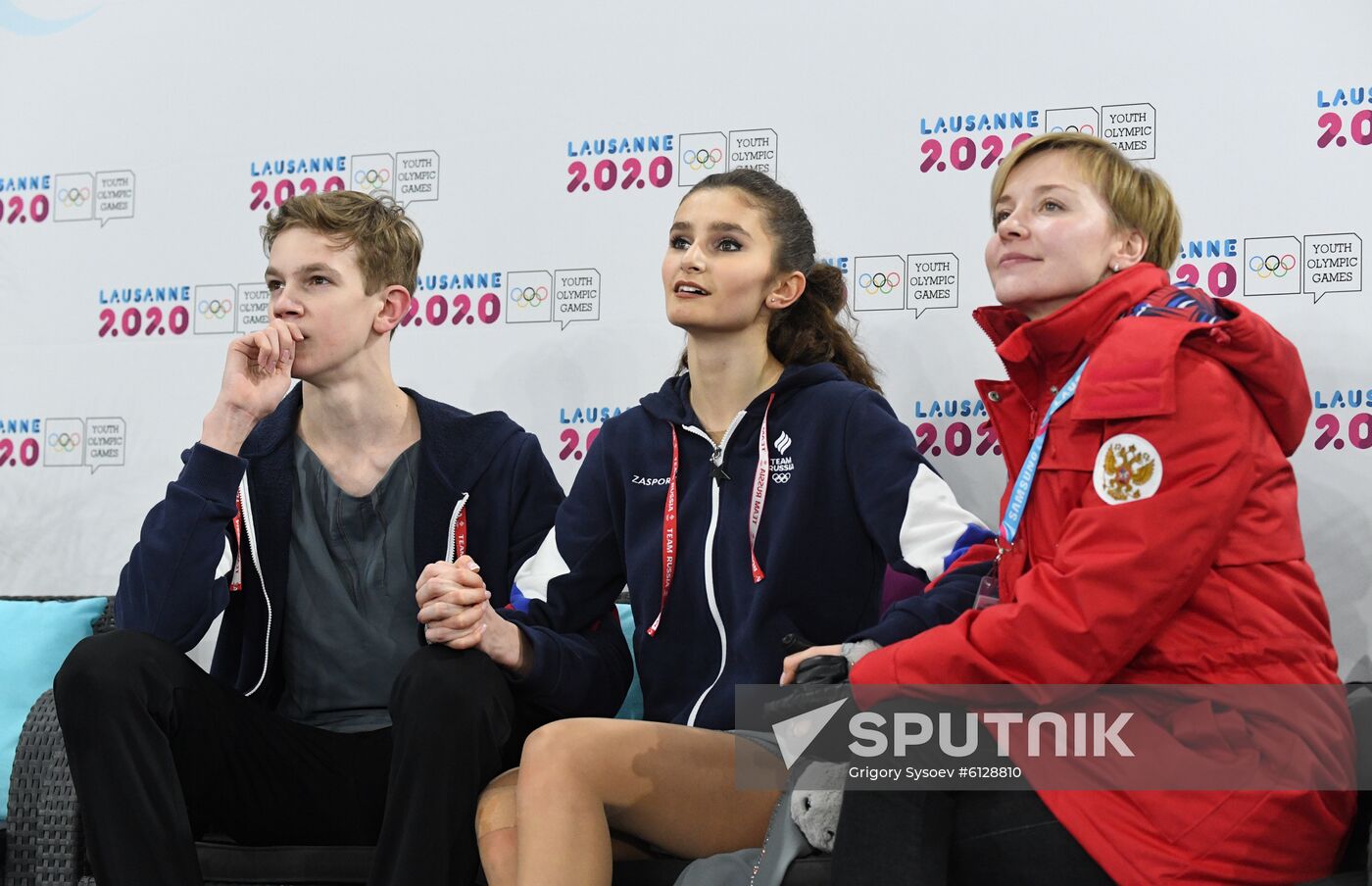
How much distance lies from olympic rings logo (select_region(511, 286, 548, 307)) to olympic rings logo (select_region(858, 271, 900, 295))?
69 centimetres

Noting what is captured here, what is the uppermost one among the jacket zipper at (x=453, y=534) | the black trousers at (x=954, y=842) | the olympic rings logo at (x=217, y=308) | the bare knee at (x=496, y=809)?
the olympic rings logo at (x=217, y=308)

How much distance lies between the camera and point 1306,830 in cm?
164

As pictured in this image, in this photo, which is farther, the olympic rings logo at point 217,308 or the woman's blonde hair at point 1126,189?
the olympic rings logo at point 217,308

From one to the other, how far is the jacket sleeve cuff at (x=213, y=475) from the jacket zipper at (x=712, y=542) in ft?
2.52

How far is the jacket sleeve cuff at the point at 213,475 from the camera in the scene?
93.9 inches

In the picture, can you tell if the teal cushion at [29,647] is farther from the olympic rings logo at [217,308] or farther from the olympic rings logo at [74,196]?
the olympic rings logo at [74,196]

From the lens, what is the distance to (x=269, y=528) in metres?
2.53

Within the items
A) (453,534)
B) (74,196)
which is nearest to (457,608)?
(453,534)

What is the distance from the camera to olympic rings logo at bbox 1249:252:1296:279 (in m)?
2.65

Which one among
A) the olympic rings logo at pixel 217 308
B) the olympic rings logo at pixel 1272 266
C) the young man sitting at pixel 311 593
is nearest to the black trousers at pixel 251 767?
the young man sitting at pixel 311 593

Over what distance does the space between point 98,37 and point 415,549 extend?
178 cm

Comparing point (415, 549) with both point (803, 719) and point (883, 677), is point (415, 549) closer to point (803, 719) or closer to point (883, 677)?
point (803, 719)

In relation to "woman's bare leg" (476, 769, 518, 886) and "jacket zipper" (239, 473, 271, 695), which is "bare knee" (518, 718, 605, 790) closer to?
"woman's bare leg" (476, 769, 518, 886)

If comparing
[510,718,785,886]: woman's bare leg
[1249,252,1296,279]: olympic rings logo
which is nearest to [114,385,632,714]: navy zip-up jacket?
[510,718,785,886]: woman's bare leg
